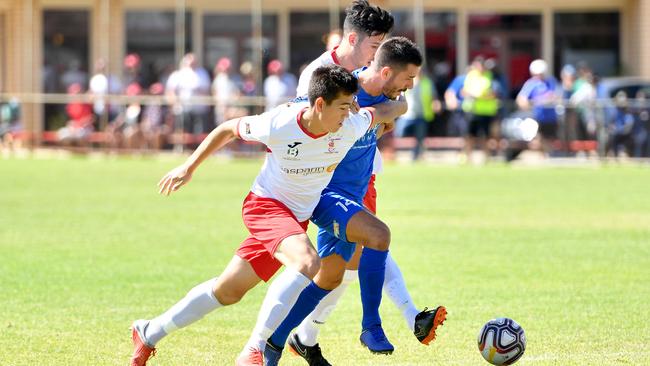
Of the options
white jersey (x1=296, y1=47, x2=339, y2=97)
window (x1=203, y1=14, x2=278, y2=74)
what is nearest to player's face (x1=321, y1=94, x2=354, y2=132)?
white jersey (x1=296, y1=47, x2=339, y2=97)

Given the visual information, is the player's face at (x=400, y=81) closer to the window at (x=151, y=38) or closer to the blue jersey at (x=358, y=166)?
the blue jersey at (x=358, y=166)

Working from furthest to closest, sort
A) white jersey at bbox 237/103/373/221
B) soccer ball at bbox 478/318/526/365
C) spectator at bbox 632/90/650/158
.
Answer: spectator at bbox 632/90/650/158
soccer ball at bbox 478/318/526/365
white jersey at bbox 237/103/373/221

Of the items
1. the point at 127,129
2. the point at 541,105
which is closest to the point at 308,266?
the point at 541,105

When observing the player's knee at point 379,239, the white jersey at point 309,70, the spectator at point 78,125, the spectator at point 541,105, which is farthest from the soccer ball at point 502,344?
the spectator at point 78,125

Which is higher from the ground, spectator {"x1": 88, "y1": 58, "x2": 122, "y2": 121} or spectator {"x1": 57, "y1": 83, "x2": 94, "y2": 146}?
spectator {"x1": 88, "y1": 58, "x2": 122, "y2": 121}

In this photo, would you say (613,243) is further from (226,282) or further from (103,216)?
(226,282)

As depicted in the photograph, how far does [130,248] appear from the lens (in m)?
13.5

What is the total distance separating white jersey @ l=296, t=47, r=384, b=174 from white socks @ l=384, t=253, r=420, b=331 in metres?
0.62

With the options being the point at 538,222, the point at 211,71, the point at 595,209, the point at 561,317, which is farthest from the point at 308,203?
the point at 211,71

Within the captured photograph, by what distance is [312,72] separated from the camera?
23.8ft

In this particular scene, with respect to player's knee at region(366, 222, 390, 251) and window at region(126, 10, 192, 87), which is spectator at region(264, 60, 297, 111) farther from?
player's knee at region(366, 222, 390, 251)

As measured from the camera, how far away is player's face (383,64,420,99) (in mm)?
7684

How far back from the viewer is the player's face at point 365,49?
8.12 m

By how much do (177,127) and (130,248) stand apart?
17.4 m
